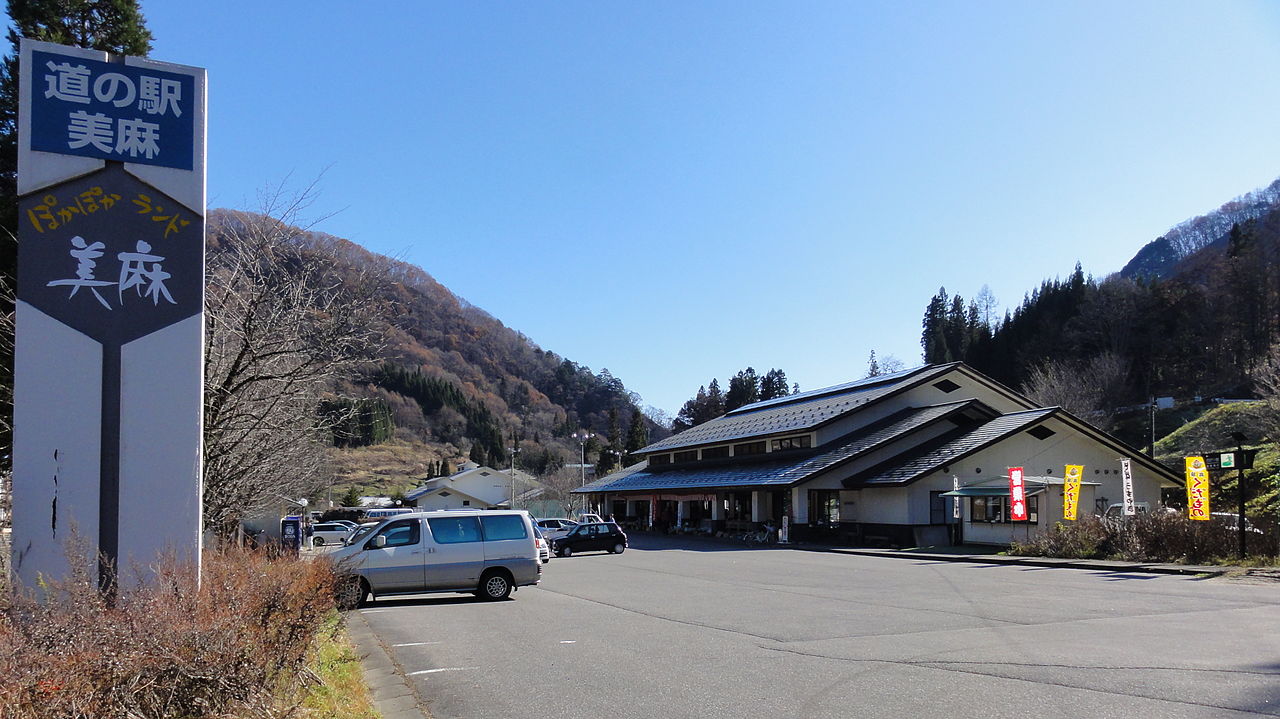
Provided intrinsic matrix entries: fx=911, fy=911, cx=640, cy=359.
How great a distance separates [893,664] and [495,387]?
138 metres

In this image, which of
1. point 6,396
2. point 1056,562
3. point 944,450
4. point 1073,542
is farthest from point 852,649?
point 944,450

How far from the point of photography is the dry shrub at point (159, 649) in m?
4.92

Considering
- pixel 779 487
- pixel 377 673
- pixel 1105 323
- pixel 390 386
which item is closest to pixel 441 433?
pixel 390 386

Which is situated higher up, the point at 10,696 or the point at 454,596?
the point at 10,696

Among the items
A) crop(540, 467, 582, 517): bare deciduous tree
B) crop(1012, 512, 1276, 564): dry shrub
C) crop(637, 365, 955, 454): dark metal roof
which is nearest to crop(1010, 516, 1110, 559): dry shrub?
crop(1012, 512, 1276, 564): dry shrub

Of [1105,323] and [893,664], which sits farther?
[1105,323]

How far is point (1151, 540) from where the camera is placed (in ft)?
78.1

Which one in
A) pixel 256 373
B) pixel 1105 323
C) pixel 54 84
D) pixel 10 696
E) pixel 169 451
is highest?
pixel 1105 323

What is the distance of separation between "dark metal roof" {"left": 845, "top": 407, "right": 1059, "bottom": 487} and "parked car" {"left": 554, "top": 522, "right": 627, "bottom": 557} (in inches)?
412

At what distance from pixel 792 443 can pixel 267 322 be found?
1404 inches

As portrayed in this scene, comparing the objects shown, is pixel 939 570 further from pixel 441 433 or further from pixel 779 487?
pixel 441 433

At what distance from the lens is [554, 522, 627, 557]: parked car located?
115ft

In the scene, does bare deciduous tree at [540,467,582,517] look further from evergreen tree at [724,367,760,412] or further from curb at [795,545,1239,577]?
curb at [795,545,1239,577]

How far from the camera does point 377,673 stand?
381 inches
